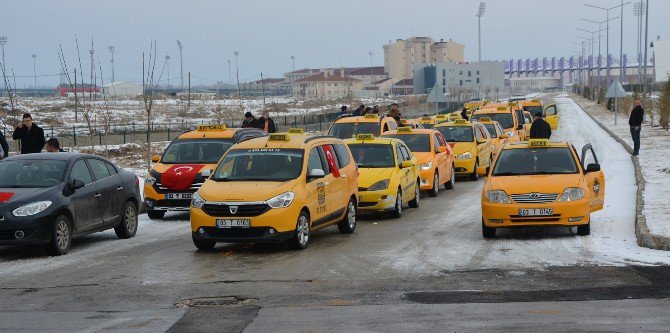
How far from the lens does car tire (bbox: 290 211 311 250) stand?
563 inches

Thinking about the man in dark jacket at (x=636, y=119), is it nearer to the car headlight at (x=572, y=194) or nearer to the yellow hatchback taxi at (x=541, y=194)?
the yellow hatchback taxi at (x=541, y=194)

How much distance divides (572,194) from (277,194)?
4407 mm

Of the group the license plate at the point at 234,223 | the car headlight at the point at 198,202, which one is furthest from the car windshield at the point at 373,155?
the license plate at the point at 234,223

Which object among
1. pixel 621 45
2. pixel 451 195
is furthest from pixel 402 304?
pixel 621 45

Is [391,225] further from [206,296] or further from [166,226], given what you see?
[206,296]

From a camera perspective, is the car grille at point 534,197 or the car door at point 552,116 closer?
the car grille at point 534,197

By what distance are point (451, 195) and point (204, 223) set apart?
10.7 meters

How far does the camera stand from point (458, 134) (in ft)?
95.8

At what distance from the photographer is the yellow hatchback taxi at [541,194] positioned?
15195mm

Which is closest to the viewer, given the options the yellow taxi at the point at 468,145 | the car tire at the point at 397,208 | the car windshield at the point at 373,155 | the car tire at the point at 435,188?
the car tire at the point at 397,208

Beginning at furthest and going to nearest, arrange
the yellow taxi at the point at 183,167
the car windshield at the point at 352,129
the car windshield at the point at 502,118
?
1. the car windshield at the point at 502,118
2. the car windshield at the point at 352,129
3. the yellow taxi at the point at 183,167

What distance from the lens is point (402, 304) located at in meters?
9.92

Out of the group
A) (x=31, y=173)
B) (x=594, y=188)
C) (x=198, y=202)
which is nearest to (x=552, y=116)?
(x=594, y=188)

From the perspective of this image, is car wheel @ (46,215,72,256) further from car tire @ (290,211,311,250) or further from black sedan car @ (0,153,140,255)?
car tire @ (290,211,311,250)
